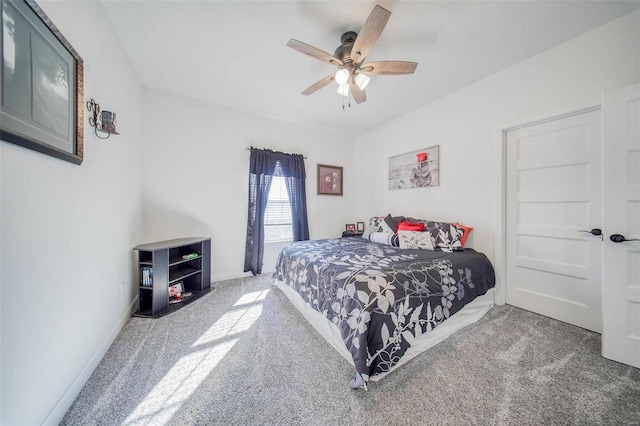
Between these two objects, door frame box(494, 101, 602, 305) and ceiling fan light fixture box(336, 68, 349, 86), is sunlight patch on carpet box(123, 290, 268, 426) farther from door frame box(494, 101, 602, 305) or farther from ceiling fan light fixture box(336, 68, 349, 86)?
door frame box(494, 101, 602, 305)

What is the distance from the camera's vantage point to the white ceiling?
1.67 m

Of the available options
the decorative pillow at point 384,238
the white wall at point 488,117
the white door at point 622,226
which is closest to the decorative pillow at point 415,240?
the decorative pillow at point 384,238

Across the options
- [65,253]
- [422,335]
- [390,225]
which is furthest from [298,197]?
[65,253]

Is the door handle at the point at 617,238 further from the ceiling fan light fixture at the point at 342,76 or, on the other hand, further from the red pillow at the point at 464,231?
the ceiling fan light fixture at the point at 342,76

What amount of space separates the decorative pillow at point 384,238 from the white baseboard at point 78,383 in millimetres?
2934

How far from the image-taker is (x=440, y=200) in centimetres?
308

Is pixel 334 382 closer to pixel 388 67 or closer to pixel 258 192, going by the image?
pixel 388 67

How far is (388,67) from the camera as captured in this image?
6.25ft

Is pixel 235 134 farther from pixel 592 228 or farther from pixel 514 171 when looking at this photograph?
pixel 592 228

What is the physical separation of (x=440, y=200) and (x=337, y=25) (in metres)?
2.51

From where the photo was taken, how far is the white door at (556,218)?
1.93m

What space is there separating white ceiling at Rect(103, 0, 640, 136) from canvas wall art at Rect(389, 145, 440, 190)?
84cm

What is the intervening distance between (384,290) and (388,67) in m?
1.93

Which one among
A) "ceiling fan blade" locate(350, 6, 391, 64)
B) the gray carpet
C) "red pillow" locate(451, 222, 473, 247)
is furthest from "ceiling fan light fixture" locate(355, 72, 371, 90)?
the gray carpet
